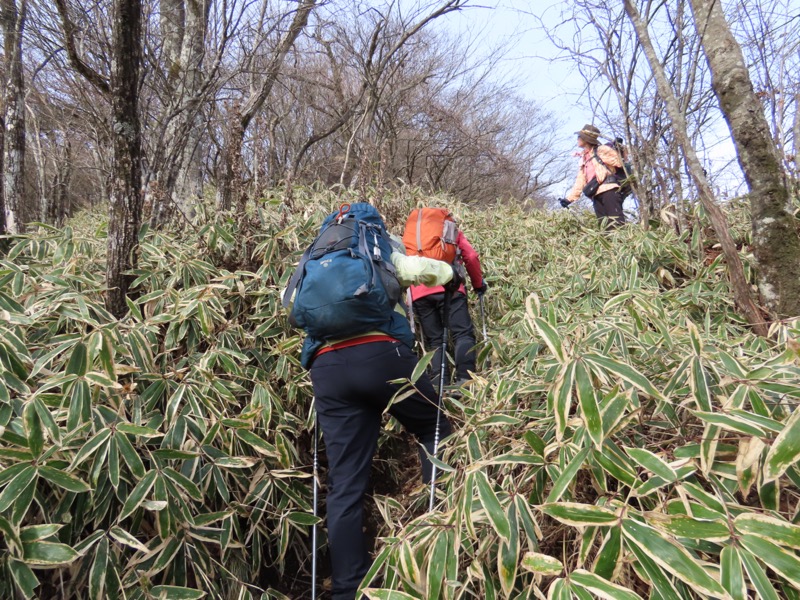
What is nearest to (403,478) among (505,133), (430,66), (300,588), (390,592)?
(300,588)

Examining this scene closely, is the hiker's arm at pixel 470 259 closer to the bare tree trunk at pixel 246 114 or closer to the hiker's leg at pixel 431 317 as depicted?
the hiker's leg at pixel 431 317

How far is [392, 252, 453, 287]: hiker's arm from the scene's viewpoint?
2.19m

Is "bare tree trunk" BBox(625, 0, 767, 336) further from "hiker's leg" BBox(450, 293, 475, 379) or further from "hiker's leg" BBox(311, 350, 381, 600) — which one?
"hiker's leg" BBox(311, 350, 381, 600)

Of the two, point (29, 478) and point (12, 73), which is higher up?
point (12, 73)

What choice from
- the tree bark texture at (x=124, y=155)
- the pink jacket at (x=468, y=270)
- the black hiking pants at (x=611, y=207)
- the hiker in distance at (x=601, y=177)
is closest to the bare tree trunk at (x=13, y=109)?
the tree bark texture at (x=124, y=155)

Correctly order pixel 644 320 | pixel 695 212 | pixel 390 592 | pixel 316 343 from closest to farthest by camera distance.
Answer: pixel 390 592
pixel 316 343
pixel 644 320
pixel 695 212

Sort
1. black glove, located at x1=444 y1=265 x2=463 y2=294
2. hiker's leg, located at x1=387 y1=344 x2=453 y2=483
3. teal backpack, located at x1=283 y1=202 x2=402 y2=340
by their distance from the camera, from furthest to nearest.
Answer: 1. black glove, located at x1=444 y1=265 x2=463 y2=294
2. hiker's leg, located at x1=387 y1=344 x2=453 y2=483
3. teal backpack, located at x1=283 y1=202 x2=402 y2=340

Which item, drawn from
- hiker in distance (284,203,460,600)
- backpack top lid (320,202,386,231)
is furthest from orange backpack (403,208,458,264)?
hiker in distance (284,203,460,600)

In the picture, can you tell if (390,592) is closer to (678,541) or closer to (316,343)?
(678,541)

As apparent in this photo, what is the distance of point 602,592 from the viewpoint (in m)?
1.05

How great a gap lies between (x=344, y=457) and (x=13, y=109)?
4755mm

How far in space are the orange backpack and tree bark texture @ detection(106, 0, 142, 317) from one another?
173 centimetres

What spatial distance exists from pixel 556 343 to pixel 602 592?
0.71m

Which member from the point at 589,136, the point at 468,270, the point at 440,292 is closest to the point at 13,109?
the point at 440,292
